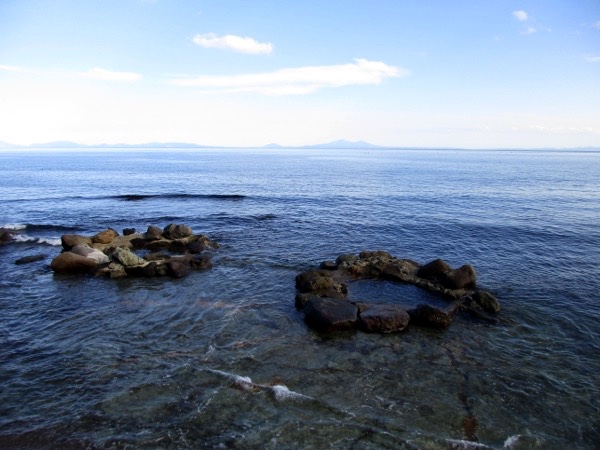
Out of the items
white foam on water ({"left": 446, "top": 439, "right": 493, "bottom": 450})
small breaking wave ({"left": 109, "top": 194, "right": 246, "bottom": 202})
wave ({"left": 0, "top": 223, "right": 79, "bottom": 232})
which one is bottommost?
white foam on water ({"left": 446, "top": 439, "right": 493, "bottom": 450})

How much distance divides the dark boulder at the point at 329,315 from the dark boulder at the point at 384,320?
0.52 meters

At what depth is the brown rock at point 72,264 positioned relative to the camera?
86.8 feet

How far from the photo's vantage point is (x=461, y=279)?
2339 cm

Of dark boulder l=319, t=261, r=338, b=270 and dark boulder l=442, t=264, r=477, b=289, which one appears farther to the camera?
dark boulder l=319, t=261, r=338, b=270

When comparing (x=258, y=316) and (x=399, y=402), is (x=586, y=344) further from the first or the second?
(x=258, y=316)

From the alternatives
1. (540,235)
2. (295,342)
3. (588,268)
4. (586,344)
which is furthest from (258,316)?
(540,235)

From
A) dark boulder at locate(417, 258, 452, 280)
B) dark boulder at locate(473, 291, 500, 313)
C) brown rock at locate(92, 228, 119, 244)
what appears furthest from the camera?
brown rock at locate(92, 228, 119, 244)

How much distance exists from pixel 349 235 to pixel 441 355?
21.8 metres

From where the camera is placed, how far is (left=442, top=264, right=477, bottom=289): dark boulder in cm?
2328

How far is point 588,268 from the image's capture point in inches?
1080

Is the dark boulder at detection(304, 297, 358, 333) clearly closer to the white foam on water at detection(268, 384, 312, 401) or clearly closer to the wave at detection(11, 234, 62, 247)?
the white foam on water at detection(268, 384, 312, 401)

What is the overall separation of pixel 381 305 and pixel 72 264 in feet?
68.5

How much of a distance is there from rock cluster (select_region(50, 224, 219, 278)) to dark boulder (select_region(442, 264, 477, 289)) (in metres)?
16.4

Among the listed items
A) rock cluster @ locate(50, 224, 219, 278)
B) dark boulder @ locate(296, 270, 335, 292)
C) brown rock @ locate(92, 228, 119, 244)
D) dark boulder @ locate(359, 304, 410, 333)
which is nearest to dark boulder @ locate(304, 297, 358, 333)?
dark boulder @ locate(359, 304, 410, 333)
